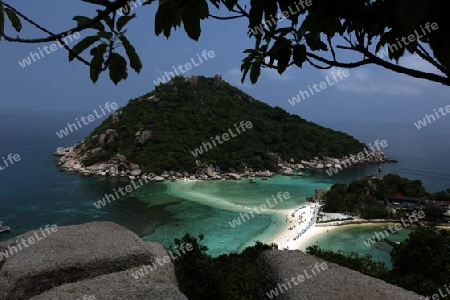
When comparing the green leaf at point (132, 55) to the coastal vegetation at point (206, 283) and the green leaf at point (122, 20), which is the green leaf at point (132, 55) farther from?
the coastal vegetation at point (206, 283)

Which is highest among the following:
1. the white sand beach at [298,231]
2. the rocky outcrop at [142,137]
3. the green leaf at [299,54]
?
the rocky outcrop at [142,137]

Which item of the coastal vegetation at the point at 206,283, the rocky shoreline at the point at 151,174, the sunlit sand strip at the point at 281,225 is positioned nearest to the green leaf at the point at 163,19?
the coastal vegetation at the point at 206,283

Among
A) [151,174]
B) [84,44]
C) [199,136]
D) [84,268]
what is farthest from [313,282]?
[199,136]

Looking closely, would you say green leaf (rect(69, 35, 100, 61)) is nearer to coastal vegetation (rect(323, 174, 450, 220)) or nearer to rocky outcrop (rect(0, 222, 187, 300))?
rocky outcrop (rect(0, 222, 187, 300))

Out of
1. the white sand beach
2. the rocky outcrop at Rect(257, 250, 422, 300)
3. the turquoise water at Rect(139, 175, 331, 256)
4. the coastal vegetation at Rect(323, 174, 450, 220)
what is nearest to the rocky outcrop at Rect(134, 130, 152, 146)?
the turquoise water at Rect(139, 175, 331, 256)

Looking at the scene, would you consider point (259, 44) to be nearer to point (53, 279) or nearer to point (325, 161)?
point (53, 279)

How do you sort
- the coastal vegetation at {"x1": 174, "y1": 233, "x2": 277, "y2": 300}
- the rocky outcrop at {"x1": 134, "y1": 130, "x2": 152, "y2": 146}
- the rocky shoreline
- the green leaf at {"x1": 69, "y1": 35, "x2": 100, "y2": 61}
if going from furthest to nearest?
the rocky outcrop at {"x1": 134, "y1": 130, "x2": 152, "y2": 146}, the rocky shoreline, the coastal vegetation at {"x1": 174, "y1": 233, "x2": 277, "y2": 300}, the green leaf at {"x1": 69, "y1": 35, "x2": 100, "y2": 61}
